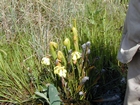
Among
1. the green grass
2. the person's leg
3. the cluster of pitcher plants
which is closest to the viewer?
the person's leg

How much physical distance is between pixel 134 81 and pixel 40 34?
3.18 ft

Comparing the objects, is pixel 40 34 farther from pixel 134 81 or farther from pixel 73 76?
pixel 134 81

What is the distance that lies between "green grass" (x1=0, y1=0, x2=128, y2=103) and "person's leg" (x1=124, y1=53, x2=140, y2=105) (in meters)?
0.53

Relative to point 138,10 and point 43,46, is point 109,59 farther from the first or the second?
point 138,10

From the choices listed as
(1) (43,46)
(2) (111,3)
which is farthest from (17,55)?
(2) (111,3)

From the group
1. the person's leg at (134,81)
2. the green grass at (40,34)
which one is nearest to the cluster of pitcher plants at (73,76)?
the green grass at (40,34)

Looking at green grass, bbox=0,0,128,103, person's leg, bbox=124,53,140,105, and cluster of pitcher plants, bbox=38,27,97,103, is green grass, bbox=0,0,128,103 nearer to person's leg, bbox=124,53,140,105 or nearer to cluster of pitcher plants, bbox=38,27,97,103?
cluster of pitcher plants, bbox=38,27,97,103

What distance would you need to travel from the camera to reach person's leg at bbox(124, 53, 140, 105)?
104cm

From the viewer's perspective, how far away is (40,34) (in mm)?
1902

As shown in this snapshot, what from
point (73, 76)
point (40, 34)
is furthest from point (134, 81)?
point (40, 34)

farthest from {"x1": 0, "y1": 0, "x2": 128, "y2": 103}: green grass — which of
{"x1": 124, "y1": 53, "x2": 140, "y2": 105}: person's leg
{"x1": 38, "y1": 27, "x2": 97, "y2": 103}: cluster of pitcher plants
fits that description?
{"x1": 124, "y1": 53, "x2": 140, "y2": 105}: person's leg

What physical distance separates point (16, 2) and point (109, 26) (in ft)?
2.49

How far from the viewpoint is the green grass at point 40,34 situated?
5.60 feet

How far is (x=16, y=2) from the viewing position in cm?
219
